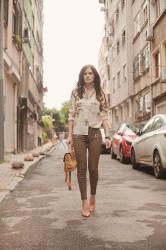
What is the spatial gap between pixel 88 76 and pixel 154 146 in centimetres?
566

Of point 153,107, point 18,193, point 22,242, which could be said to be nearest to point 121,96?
point 153,107

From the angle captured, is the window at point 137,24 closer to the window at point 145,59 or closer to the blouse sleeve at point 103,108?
the window at point 145,59

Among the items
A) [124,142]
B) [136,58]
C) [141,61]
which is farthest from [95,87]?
[136,58]

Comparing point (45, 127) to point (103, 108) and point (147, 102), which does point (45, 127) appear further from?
point (103, 108)

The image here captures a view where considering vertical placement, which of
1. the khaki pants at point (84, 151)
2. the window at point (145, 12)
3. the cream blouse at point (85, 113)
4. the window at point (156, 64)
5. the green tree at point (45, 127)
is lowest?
the khaki pants at point (84, 151)

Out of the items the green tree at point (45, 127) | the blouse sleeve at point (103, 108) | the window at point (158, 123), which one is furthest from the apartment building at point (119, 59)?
the blouse sleeve at point (103, 108)

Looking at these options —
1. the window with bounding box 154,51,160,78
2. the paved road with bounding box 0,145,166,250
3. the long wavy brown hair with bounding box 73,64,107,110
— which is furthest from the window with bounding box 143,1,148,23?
the long wavy brown hair with bounding box 73,64,107,110

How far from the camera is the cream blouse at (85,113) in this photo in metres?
5.92

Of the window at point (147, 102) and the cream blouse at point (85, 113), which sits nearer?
the cream blouse at point (85, 113)

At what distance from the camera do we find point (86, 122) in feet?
19.5

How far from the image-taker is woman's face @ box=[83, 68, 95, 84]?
5.98 metres

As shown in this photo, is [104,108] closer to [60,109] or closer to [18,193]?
[18,193]

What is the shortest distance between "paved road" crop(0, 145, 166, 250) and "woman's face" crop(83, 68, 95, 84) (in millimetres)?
1659

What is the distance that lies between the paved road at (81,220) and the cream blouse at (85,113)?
1098 millimetres
